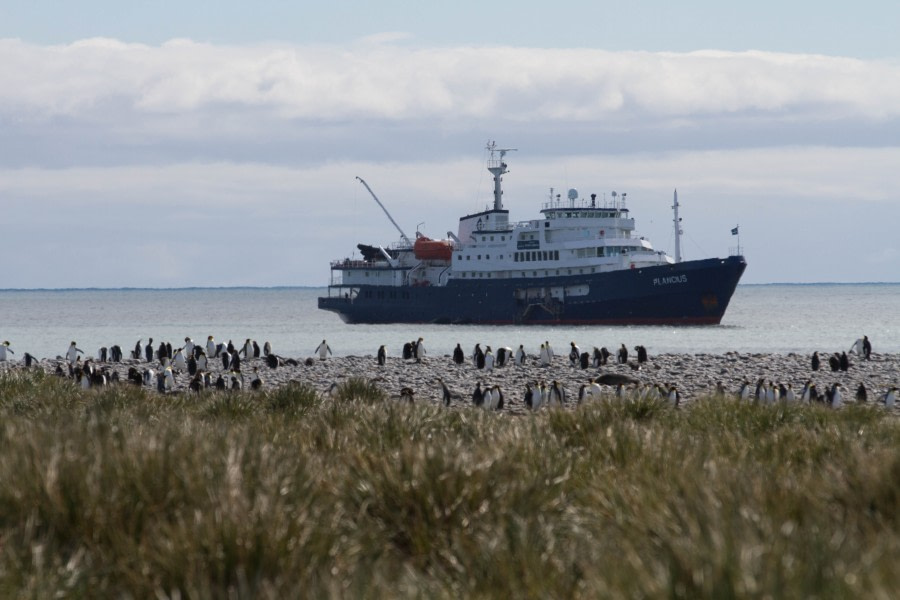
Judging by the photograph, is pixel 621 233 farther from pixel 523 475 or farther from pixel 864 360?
pixel 523 475

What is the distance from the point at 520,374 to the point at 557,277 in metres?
29.5

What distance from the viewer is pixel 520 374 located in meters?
29.0

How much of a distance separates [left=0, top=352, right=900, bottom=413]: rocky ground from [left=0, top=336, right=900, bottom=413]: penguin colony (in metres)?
0.03

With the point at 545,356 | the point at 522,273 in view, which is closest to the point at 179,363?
the point at 545,356

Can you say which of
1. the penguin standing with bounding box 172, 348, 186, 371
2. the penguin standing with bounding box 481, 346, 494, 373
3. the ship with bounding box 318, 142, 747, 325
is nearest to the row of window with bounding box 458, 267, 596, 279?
the ship with bounding box 318, 142, 747, 325

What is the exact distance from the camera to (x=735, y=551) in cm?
412

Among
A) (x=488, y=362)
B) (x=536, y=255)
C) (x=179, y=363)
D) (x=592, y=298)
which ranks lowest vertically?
(x=179, y=363)

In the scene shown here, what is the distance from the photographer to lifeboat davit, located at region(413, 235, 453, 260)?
66.2m

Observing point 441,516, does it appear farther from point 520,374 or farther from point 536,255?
point 536,255

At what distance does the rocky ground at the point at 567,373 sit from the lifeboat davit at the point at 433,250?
29.9 metres

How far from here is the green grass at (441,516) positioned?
437cm

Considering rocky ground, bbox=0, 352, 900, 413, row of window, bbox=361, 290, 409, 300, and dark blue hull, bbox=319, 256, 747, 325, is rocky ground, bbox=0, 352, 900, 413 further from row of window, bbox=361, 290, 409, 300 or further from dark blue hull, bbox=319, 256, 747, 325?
row of window, bbox=361, 290, 409, 300

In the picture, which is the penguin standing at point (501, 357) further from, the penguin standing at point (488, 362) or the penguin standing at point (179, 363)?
the penguin standing at point (179, 363)

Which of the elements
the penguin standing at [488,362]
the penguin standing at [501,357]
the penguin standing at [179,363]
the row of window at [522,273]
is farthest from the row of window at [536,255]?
the penguin standing at [488,362]
